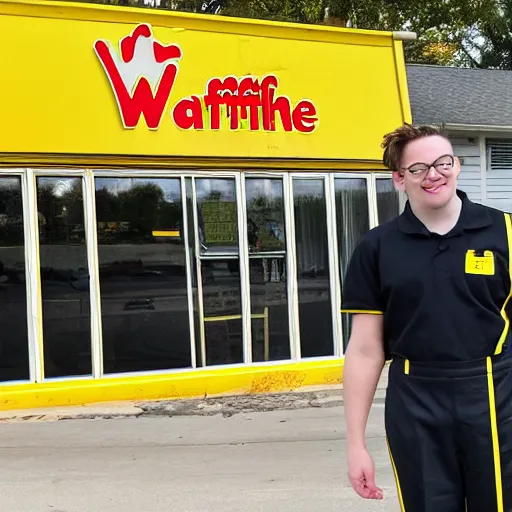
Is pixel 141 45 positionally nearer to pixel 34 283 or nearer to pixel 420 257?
pixel 34 283

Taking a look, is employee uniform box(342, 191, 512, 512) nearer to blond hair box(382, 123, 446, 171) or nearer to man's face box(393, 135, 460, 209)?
man's face box(393, 135, 460, 209)

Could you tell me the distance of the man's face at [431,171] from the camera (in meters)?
2.18

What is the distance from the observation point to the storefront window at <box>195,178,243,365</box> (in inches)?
273

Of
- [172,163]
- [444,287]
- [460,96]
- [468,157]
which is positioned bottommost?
[444,287]

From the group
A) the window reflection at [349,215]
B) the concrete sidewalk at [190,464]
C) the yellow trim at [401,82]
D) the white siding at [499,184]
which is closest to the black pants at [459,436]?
the concrete sidewalk at [190,464]

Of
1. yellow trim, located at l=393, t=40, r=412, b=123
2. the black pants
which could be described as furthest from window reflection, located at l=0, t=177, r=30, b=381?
the black pants

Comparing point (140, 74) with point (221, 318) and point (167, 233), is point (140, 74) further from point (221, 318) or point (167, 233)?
point (221, 318)

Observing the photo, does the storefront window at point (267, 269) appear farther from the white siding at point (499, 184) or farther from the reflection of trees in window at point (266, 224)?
the white siding at point (499, 184)

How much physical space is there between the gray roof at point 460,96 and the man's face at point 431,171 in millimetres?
7780

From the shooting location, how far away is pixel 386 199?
7684mm

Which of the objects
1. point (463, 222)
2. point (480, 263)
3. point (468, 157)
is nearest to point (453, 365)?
point (480, 263)

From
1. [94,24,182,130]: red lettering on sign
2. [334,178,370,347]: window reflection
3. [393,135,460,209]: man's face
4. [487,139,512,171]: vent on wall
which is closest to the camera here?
[393,135,460,209]: man's face

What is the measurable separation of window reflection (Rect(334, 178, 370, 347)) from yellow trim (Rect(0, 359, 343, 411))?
655mm

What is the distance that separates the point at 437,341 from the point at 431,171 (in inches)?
22.0
